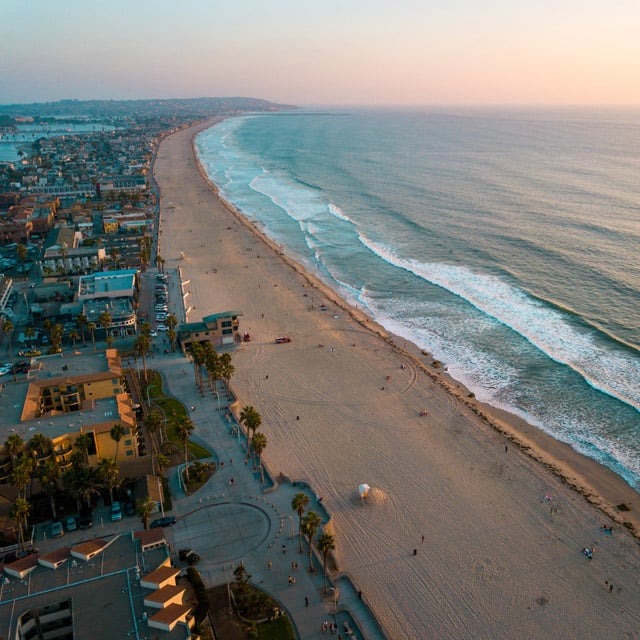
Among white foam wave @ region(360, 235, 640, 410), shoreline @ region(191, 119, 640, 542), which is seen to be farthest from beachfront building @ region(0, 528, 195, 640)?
white foam wave @ region(360, 235, 640, 410)

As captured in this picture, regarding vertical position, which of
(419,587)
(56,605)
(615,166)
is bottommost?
(419,587)

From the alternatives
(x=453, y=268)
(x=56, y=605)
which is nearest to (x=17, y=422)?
(x=56, y=605)

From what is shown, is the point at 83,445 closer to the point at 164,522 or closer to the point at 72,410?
the point at 164,522

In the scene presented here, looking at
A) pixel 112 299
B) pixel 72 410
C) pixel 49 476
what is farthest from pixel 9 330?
pixel 49 476

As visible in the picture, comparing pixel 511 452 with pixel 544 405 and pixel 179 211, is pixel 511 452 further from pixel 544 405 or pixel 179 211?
pixel 179 211

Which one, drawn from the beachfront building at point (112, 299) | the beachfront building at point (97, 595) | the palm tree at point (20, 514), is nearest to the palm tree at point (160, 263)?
the beachfront building at point (112, 299)

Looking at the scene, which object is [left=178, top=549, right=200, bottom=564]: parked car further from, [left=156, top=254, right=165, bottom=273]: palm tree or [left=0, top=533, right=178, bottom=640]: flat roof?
[left=156, top=254, right=165, bottom=273]: palm tree

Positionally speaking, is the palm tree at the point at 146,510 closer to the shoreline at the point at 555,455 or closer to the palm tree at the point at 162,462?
the palm tree at the point at 162,462
